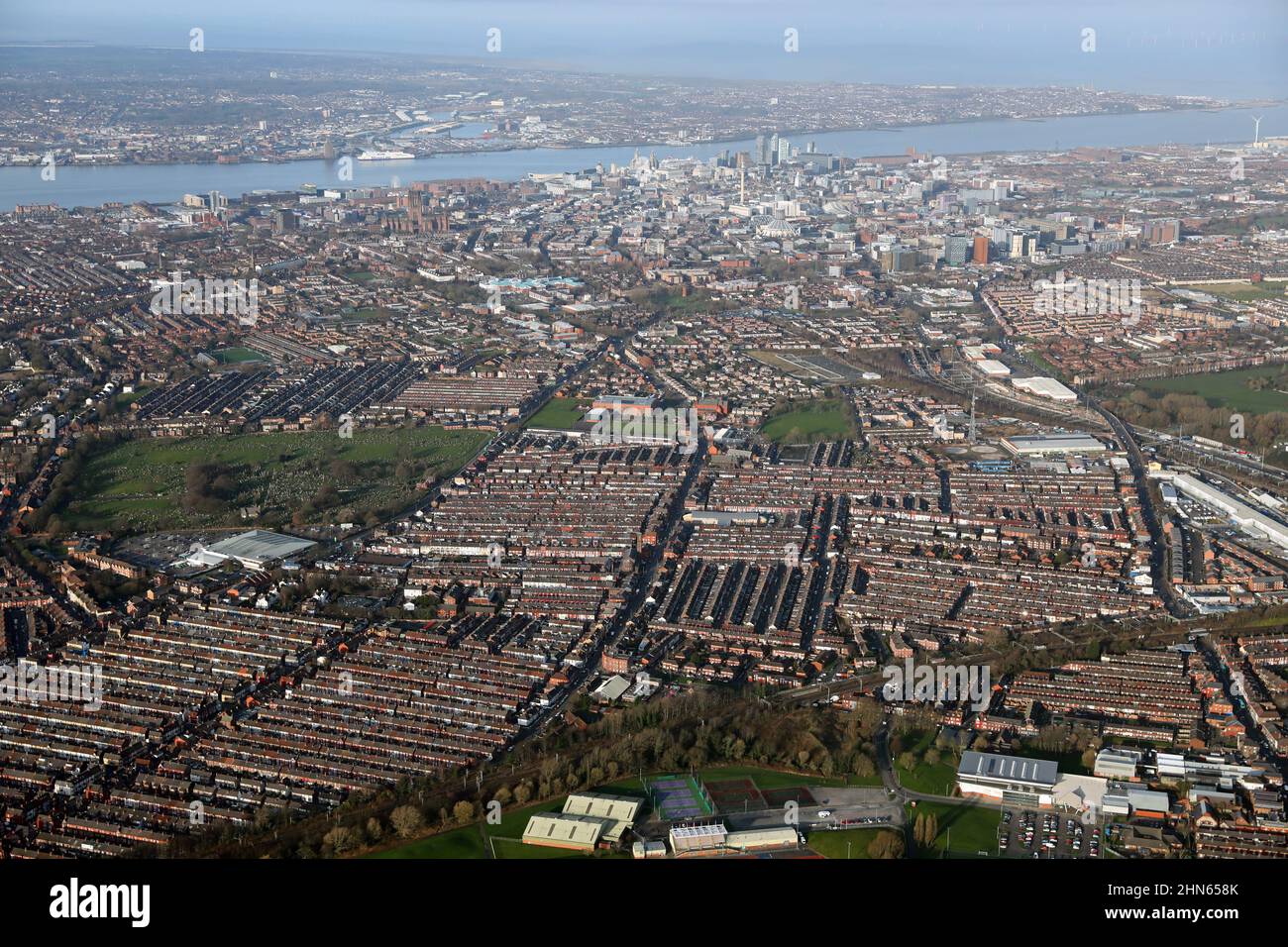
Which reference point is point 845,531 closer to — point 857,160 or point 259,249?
point 259,249

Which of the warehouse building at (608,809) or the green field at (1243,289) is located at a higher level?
the green field at (1243,289)

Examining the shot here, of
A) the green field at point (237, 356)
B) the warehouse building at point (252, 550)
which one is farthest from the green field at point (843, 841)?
the green field at point (237, 356)

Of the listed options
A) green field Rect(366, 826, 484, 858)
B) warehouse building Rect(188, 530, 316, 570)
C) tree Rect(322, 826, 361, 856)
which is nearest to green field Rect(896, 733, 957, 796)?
green field Rect(366, 826, 484, 858)

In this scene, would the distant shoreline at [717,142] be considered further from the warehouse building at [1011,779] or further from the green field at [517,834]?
the green field at [517,834]

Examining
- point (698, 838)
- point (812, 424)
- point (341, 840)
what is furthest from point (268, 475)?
point (698, 838)

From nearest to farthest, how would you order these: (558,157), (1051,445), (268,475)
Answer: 1. (268,475)
2. (1051,445)
3. (558,157)

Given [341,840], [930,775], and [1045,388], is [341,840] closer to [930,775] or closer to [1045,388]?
[930,775]

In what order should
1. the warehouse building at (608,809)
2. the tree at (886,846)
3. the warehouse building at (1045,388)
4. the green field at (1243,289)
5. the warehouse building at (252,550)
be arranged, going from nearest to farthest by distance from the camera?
1. the tree at (886,846)
2. the warehouse building at (608,809)
3. the warehouse building at (252,550)
4. the warehouse building at (1045,388)
5. the green field at (1243,289)
